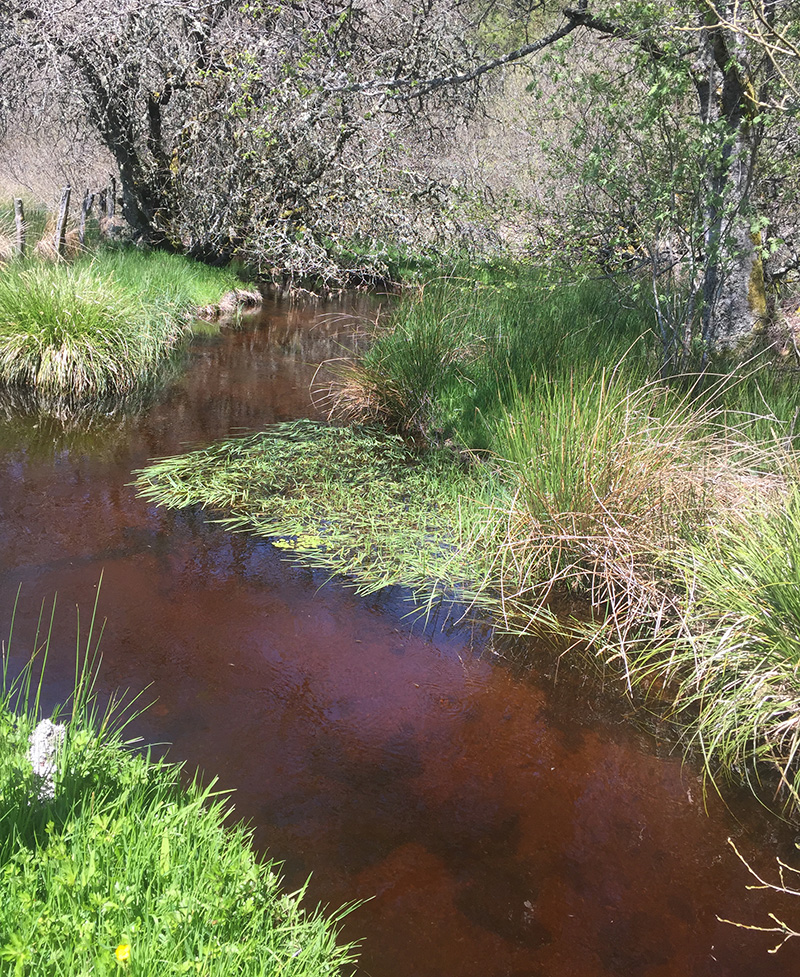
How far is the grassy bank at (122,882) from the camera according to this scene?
1708mm

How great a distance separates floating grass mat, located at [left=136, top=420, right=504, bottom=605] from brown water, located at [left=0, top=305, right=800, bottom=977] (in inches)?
9.5

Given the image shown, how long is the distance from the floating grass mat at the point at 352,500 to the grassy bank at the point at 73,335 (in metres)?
1.60

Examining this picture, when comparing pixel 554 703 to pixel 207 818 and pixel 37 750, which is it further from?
pixel 37 750

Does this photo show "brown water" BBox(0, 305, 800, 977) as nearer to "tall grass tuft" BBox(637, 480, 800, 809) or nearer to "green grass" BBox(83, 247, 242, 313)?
"tall grass tuft" BBox(637, 480, 800, 809)

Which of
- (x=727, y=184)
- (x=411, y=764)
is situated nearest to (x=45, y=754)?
(x=411, y=764)

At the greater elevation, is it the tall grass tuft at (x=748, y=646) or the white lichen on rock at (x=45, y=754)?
the tall grass tuft at (x=748, y=646)

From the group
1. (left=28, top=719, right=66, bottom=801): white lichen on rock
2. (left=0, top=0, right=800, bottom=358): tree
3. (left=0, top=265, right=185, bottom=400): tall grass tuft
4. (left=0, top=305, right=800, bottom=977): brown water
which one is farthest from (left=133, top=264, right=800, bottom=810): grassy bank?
(left=28, top=719, right=66, bottom=801): white lichen on rock

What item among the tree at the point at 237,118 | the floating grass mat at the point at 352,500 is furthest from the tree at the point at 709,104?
the tree at the point at 237,118

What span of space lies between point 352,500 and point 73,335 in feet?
10.2

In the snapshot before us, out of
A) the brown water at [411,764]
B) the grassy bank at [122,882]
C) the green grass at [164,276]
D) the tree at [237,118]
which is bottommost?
the brown water at [411,764]

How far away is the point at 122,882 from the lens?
1.88 meters

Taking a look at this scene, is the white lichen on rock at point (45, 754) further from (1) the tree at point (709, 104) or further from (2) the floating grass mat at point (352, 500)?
(1) the tree at point (709, 104)

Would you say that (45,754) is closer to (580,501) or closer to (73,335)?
(580,501)

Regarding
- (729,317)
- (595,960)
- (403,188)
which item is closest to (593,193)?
(729,317)
